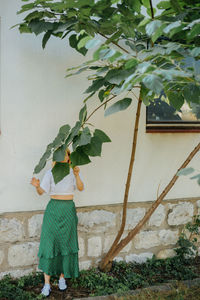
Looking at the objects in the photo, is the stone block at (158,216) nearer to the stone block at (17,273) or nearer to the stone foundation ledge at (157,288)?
the stone foundation ledge at (157,288)

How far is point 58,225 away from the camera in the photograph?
3.30 m

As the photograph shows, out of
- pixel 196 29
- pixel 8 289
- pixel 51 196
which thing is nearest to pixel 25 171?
pixel 51 196

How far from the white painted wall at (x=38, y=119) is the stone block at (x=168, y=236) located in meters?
0.69

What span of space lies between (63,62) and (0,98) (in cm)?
70

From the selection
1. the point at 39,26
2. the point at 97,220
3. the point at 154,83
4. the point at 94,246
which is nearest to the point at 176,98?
the point at 154,83

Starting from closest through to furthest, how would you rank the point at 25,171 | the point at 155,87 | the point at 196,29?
the point at 155,87, the point at 196,29, the point at 25,171

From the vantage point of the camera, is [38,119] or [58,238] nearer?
[58,238]

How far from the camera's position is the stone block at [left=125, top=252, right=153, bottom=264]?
401cm

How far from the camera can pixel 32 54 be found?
3420 millimetres

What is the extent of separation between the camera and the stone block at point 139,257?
4012mm

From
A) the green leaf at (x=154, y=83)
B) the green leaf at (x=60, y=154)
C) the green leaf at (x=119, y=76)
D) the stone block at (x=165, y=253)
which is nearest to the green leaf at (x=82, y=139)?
the green leaf at (x=60, y=154)

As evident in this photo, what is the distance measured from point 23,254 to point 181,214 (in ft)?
5.97

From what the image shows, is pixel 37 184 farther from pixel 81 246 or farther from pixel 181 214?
pixel 181 214

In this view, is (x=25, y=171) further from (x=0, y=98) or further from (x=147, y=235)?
(x=147, y=235)
